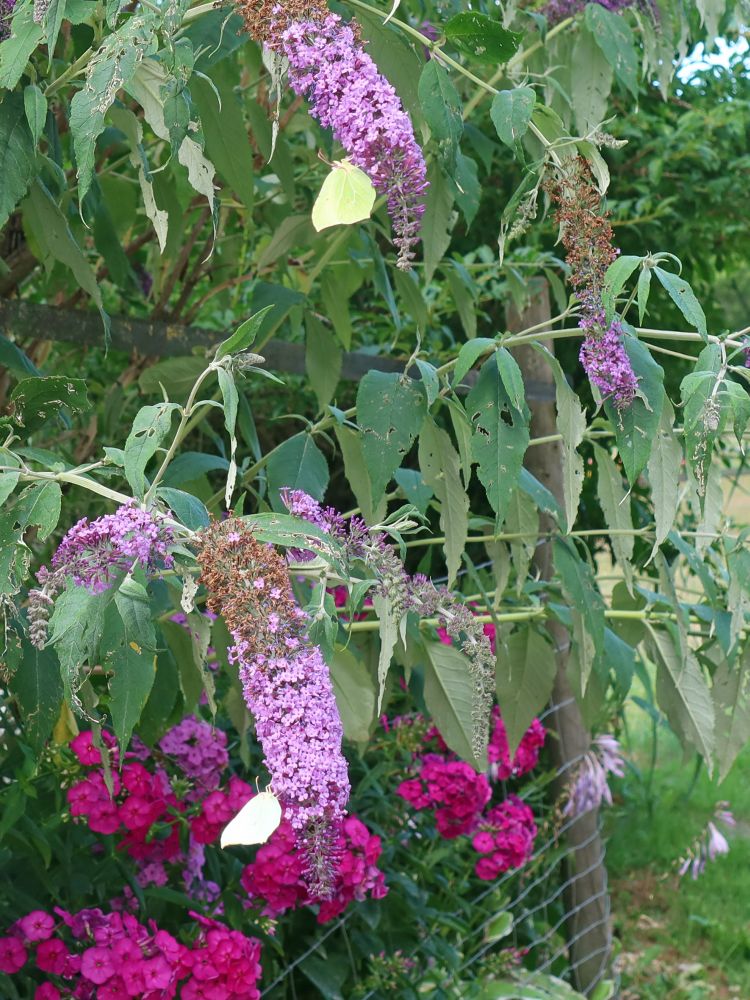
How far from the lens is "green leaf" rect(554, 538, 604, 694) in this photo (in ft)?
4.24

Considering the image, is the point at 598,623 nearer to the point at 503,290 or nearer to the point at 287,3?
the point at 287,3

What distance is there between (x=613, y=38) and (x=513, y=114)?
0.48m

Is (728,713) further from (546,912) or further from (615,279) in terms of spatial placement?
(546,912)

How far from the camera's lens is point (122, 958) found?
1.56 metres

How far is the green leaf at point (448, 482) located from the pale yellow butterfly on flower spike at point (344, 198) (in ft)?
1.36

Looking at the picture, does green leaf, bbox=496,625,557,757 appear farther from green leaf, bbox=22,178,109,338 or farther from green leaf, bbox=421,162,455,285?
green leaf, bbox=22,178,109,338

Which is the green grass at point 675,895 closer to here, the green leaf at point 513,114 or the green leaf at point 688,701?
the green leaf at point 688,701

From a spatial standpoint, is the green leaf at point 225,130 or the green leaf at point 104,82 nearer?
the green leaf at point 104,82

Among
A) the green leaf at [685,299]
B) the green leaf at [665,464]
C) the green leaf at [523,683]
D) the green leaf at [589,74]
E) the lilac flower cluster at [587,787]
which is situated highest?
the green leaf at [589,74]

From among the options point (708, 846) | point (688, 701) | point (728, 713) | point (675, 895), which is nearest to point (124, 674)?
point (688, 701)

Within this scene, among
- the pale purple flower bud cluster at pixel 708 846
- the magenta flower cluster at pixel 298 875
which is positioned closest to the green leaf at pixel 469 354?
the magenta flower cluster at pixel 298 875

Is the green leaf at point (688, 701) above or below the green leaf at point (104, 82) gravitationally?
below

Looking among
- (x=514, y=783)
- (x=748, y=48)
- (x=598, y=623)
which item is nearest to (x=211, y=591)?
(x=598, y=623)

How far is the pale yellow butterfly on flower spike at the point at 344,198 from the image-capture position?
0.80 m
